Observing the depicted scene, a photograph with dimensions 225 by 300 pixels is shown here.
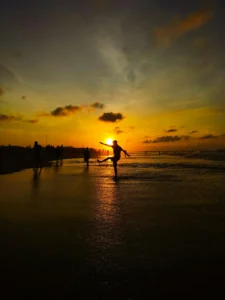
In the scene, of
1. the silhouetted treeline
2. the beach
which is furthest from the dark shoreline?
the beach

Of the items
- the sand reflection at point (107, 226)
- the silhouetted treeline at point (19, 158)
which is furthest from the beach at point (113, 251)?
the silhouetted treeline at point (19, 158)

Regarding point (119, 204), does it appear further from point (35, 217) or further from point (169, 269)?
point (169, 269)

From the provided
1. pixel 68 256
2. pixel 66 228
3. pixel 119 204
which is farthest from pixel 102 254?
pixel 119 204

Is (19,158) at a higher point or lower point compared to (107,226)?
higher

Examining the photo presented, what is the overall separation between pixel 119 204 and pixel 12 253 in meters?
A: 4.90

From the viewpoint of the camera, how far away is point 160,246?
16.1 ft

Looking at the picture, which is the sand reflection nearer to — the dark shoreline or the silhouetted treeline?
the dark shoreline

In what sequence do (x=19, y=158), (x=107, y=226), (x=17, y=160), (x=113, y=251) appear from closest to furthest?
(x=113, y=251) < (x=107, y=226) < (x=17, y=160) < (x=19, y=158)

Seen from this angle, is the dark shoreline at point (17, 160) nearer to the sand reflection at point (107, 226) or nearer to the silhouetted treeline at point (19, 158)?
the silhouetted treeline at point (19, 158)

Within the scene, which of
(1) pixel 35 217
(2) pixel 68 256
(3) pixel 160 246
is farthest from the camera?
(1) pixel 35 217

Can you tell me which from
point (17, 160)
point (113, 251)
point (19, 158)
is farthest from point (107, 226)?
point (19, 158)

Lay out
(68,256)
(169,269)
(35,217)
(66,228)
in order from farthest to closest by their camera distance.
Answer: (35,217)
(66,228)
(68,256)
(169,269)

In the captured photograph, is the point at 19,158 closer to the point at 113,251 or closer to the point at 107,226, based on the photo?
the point at 107,226

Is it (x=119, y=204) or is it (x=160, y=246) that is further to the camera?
(x=119, y=204)
